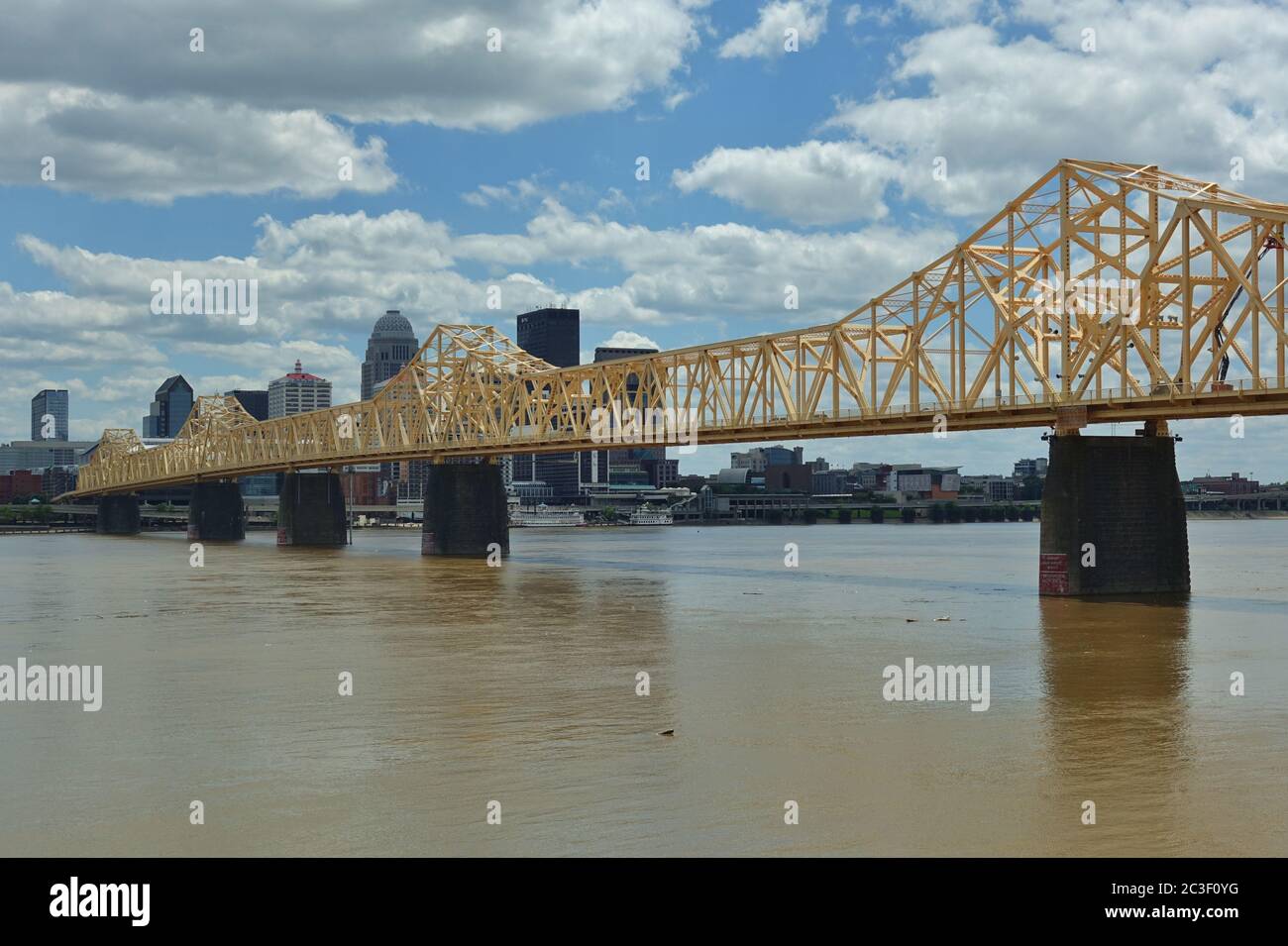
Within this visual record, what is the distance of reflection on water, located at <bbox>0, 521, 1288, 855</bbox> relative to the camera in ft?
61.0

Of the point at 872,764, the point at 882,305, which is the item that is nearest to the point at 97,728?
the point at 872,764

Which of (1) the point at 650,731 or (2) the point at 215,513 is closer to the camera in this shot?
(1) the point at 650,731

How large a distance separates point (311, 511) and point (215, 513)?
29.7 meters

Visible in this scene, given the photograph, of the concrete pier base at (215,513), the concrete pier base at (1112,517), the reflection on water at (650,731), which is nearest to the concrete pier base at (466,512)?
the reflection on water at (650,731)

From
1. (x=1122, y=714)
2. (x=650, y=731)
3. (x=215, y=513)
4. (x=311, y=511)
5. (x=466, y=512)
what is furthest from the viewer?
(x=215, y=513)

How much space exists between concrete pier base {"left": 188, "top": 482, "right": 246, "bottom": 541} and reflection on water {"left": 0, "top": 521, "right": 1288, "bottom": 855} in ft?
345

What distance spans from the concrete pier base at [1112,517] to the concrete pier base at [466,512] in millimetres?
53738

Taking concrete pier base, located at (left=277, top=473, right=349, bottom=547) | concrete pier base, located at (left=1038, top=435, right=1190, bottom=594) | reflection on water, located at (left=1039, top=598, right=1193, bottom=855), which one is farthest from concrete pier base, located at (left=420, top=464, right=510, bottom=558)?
reflection on water, located at (left=1039, top=598, right=1193, bottom=855)

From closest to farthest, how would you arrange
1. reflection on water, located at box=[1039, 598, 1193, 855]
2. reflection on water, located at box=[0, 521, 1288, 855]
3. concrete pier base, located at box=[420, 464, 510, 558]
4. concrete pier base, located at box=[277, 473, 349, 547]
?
reflection on water, located at box=[0, 521, 1288, 855]
reflection on water, located at box=[1039, 598, 1193, 855]
concrete pier base, located at box=[420, 464, 510, 558]
concrete pier base, located at box=[277, 473, 349, 547]

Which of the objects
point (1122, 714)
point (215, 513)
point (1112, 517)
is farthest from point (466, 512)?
point (1122, 714)

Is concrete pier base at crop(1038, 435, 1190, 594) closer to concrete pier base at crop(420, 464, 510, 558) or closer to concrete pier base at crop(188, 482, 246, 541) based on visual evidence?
concrete pier base at crop(420, 464, 510, 558)

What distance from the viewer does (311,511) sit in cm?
13575

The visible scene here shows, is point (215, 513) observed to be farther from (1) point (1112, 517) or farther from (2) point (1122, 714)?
(2) point (1122, 714)
